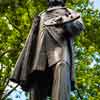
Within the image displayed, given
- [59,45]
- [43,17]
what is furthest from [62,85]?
[43,17]

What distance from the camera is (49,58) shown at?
688 cm

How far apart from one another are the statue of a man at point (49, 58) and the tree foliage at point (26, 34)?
1171 centimetres

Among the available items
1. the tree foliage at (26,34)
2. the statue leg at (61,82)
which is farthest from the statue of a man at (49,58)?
the tree foliage at (26,34)

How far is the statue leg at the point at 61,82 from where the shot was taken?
6539mm

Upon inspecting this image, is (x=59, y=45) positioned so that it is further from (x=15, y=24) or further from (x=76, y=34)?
(x=15, y=24)

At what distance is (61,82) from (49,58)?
47 centimetres

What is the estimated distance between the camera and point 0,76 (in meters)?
20.3

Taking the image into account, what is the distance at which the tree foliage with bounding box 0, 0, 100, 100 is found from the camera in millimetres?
19703

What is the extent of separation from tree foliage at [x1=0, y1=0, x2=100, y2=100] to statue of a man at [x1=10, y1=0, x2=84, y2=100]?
11.7 metres

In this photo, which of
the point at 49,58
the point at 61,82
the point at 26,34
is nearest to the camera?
the point at 61,82

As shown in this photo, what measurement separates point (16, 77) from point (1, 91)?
488 inches

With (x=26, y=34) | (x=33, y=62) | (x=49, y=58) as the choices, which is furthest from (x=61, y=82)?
(x=26, y=34)

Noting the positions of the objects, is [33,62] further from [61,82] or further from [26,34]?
[26,34]

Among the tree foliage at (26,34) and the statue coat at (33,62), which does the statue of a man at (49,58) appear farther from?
the tree foliage at (26,34)
